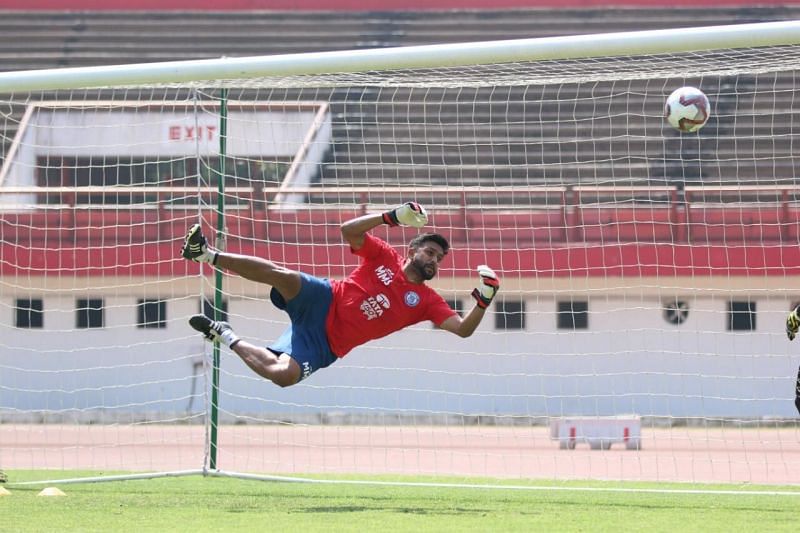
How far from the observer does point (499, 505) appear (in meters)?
8.38

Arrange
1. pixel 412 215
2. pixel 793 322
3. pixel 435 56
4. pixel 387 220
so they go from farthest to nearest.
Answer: pixel 435 56
pixel 387 220
pixel 793 322
pixel 412 215

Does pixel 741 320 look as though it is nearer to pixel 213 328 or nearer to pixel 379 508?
pixel 379 508

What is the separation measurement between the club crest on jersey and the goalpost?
176 inches

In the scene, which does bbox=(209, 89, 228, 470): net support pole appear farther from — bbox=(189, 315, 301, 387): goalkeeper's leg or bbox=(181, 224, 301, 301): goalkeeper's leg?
bbox=(181, 224, 301, 301): goalkeeper's leg

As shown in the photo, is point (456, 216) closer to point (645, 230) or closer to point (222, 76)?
point (645, 230)

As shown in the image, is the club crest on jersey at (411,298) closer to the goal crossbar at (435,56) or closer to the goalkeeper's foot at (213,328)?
the goalkeeper's foot at (213,328)

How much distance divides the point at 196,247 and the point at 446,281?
9498mm

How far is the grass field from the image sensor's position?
24.1 feet

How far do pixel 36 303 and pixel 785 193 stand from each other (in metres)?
11.6

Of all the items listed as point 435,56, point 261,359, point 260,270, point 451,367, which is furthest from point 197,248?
point 451,367

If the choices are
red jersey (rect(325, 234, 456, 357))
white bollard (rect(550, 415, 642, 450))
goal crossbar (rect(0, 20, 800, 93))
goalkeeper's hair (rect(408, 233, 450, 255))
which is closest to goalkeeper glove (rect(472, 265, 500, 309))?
goalkeeper's hair (rect(408, 233, 450, 255))

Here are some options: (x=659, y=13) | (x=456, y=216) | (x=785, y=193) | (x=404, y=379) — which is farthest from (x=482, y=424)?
(x=659, y=13)

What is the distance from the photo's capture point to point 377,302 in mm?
8695

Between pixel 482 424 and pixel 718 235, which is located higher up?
pixel 718 235
